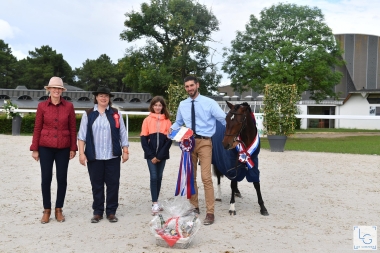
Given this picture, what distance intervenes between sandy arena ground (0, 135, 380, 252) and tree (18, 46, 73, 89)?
48438mm

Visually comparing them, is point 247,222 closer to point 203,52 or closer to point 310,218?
point 310,218

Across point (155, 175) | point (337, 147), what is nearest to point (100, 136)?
point (155, 175)

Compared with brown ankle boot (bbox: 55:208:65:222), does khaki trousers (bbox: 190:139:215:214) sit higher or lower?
higher

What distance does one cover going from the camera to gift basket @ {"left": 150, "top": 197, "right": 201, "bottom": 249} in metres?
4.76

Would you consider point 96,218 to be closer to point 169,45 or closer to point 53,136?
point 53,136

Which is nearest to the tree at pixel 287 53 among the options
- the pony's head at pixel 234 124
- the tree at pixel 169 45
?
the tree at pixel 169 45

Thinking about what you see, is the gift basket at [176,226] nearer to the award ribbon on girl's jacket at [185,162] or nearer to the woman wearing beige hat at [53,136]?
the award ribbon on girl's jacket at [185,162]

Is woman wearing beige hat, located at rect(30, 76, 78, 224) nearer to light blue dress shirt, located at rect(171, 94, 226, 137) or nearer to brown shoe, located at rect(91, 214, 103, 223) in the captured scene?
brown shoe, located at rect(91, 214, 103, 223)

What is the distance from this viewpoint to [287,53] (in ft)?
112

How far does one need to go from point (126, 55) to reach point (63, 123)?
2836cm

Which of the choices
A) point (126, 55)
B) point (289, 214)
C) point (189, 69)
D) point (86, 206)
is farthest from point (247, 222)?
point (126, 55)

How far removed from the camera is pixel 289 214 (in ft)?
21.0

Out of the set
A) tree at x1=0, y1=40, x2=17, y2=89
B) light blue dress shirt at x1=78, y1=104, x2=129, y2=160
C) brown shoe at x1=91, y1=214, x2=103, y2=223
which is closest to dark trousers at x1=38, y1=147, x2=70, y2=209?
light blue dress shirt at x1=78, y1=104, x2=129, y2=160

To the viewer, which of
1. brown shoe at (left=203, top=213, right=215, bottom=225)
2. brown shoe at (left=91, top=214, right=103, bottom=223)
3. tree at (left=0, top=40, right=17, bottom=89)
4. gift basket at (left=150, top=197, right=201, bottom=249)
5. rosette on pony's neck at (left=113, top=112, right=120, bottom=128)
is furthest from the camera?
tree at (left=0, top=40, right=17, bottom=89)
